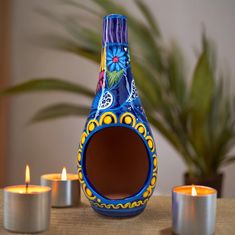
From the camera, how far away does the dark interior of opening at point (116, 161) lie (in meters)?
0.62

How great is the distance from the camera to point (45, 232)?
47cm

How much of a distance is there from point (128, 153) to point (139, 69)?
1.98 feet

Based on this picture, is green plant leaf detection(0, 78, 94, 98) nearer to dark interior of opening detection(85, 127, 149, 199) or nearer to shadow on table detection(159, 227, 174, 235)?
dark interior of opening detection(85, 127, 149, 199)

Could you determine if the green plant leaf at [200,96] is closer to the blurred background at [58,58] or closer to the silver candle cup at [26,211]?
the blurred background at [58,58]

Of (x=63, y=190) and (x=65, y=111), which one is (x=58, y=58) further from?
(x=63, y=190)

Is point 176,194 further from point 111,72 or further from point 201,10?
point 201,10

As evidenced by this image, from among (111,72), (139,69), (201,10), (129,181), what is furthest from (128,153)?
(201,10)

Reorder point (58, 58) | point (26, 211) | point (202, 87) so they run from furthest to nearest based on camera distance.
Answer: point (58, 58) < point (202, 87) < point (26, 211)

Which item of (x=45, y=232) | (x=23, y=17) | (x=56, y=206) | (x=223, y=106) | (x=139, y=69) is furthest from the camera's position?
(x=23, y=17)

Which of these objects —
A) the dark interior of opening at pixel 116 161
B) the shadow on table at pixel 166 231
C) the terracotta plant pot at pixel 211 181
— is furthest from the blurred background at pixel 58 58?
the shadow on table at pixel 166 231

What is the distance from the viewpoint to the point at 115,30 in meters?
0.55

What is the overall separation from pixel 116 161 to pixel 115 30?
0.21 meters

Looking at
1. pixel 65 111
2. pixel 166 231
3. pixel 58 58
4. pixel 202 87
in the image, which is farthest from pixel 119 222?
pixel 58 58

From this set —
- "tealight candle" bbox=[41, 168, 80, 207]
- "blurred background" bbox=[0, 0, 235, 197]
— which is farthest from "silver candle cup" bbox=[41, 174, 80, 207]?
"blurred background" bbox=[0, 0, 235, 197]
